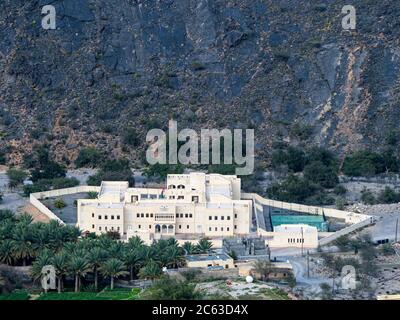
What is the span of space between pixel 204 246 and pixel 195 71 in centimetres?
3296

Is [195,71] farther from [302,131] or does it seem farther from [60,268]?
[60,268]

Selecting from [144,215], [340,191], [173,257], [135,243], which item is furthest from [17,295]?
[340,191]

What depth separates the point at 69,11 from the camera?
3233 inches

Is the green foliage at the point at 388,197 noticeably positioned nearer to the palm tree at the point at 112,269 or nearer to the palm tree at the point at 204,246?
the palm tree at the point at 204,246

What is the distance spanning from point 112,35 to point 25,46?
5.48 m

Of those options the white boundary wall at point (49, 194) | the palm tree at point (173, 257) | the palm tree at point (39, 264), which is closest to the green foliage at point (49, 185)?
the white boundary wall at point (49, 194)

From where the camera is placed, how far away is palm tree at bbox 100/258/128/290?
144 feet

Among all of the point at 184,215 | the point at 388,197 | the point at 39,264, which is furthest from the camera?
the point at 388,197

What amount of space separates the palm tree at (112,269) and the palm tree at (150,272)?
683 millimetres

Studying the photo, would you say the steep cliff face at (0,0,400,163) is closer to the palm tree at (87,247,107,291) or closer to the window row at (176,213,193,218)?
the window row at (176,213,193,218)

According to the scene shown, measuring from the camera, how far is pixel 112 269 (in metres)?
44.0

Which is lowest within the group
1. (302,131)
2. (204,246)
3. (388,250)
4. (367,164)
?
(388,250)

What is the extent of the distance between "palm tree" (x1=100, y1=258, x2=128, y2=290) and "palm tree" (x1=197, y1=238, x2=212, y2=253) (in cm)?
433

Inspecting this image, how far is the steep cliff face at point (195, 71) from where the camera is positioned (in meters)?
74.8
